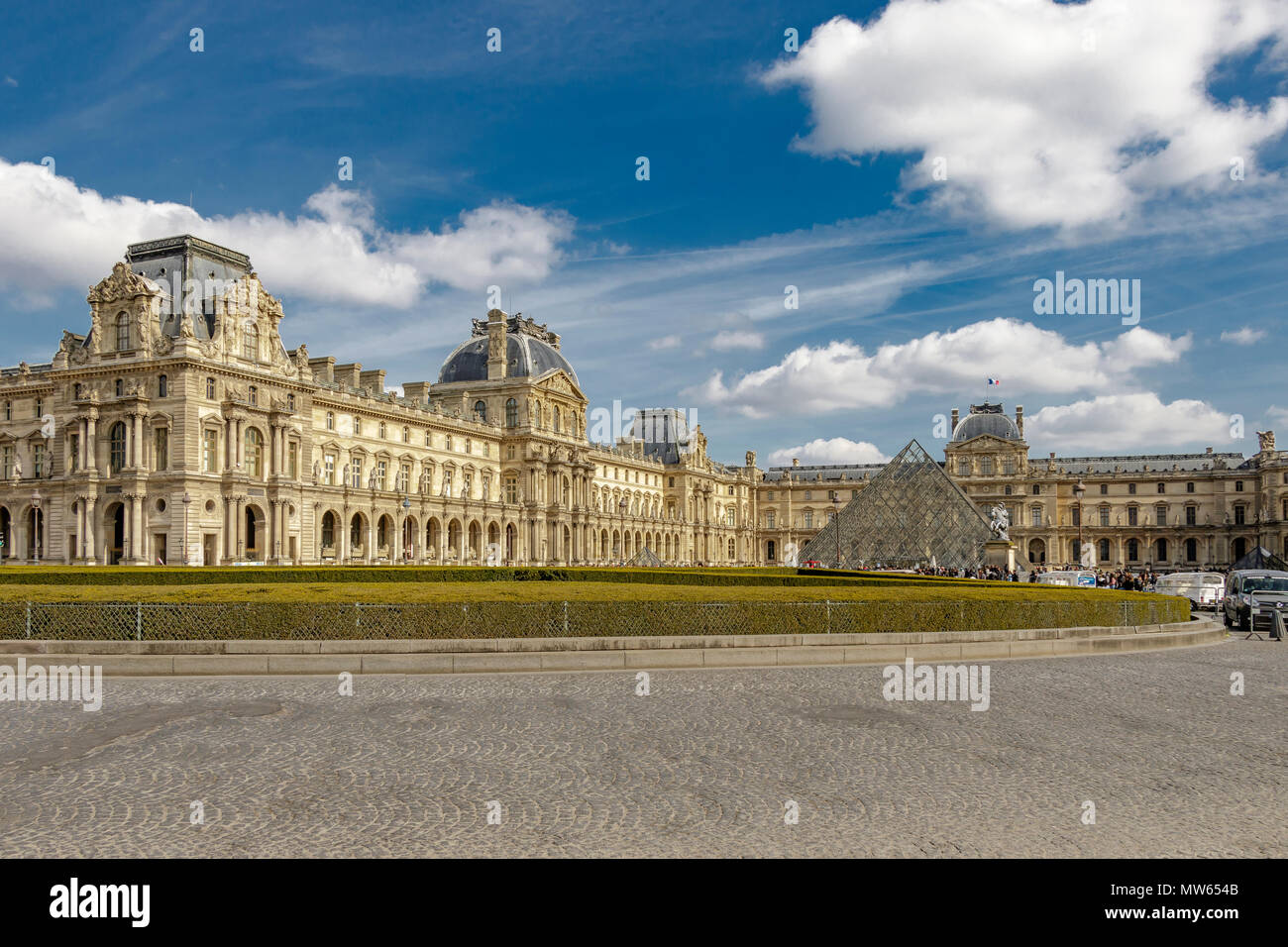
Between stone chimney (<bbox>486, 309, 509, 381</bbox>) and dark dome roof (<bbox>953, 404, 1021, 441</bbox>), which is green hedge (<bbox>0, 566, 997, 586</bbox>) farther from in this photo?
dark dome roof (<bbox>953, 404, 1021, 441</bbox>)

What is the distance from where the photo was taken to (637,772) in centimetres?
945

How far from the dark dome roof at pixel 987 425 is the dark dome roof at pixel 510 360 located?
53.0 meters

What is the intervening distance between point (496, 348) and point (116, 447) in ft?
120

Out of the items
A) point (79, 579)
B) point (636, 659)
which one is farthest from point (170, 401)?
point (636, 659)

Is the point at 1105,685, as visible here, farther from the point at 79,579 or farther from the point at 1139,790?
the point at 79,579

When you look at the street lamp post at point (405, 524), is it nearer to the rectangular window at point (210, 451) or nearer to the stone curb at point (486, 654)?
the rectangular window at point (210, 451)

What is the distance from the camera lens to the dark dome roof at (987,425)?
392 feet

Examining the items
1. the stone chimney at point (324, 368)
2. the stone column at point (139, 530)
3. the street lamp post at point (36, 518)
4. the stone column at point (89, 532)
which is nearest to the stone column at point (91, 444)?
the stone column at point (89, 532)

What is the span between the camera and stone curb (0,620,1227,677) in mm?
16500

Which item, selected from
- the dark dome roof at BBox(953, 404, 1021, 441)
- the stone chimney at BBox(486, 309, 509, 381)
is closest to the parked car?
the stone chimney at BBox(486, 309, 509, 381)

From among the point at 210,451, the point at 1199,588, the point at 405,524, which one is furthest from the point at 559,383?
the point at 1199,588

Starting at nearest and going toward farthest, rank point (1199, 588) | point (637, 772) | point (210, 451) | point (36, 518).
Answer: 1. point (637, 772)
2. point (1199, 588)
3. point (210, 451)
4. point (36, 518)

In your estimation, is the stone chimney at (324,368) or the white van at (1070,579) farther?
the stone chimney at (324,368)

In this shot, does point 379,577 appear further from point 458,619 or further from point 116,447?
point 116,447
